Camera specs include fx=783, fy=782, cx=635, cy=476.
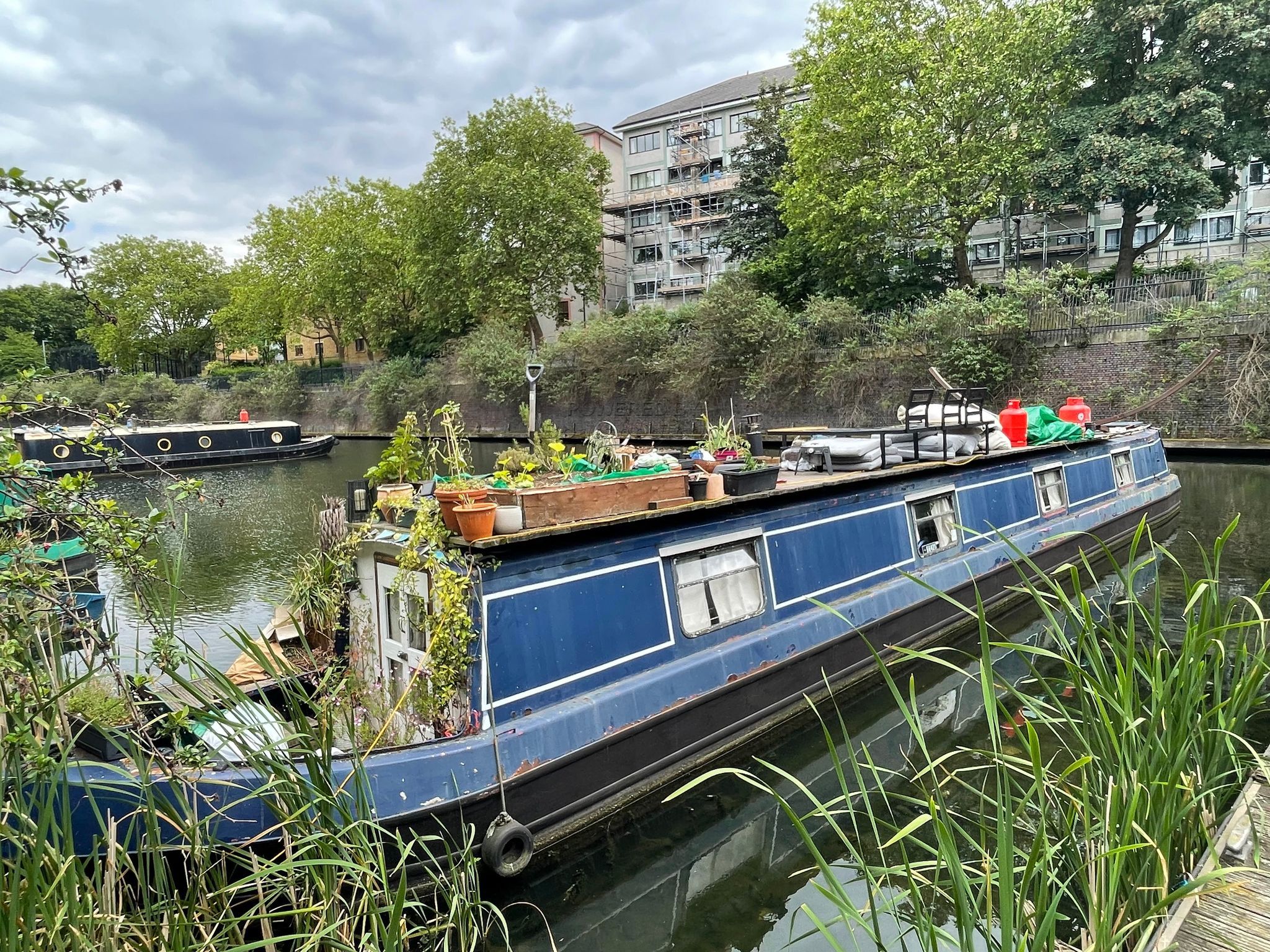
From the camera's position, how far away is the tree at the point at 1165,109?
2116cm

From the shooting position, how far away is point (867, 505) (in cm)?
742

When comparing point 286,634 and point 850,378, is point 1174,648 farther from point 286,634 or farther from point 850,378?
point 850,378

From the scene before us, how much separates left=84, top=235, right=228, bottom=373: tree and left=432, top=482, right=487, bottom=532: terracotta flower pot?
55.4 m

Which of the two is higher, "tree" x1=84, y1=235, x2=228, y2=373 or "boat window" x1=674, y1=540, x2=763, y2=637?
"tree" x1=84, y1=235, x2=228, y2=373

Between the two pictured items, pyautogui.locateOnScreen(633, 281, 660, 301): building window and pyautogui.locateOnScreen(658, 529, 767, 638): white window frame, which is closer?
pyautogui.locateOnScreen(658, 529, 767, 638): white window frame

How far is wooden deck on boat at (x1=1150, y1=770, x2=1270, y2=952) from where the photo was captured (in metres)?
2.68

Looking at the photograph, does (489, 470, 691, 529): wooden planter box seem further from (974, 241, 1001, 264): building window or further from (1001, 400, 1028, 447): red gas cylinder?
(974, 241, 1001, 264): building window

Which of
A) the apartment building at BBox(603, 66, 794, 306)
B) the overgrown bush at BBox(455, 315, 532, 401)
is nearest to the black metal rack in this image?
the overgrown bush at BBox(455, 315, 532, 401)

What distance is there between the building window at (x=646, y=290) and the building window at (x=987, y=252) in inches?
677

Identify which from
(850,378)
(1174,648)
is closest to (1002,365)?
(850,378)

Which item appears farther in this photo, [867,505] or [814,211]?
[814,211]

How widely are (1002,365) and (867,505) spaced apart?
17.6 m

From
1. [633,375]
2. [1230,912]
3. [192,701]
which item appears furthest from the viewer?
[633,375]

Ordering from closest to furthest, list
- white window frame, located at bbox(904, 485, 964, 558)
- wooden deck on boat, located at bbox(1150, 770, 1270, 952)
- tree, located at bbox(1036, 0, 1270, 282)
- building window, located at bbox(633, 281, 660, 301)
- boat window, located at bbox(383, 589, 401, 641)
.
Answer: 1. wooden deck on boat, located at bbox(1150, 770, 1270, 952)
2. boat window, located at bbox(383, 589, 401, 641)
3. white window frame, located at bbox(904, 485, 964, 558)
4. tree, located at bbox(1036, 0, 1270, 282)
5. building window, located at bbox(633, 281, 660, 301)
